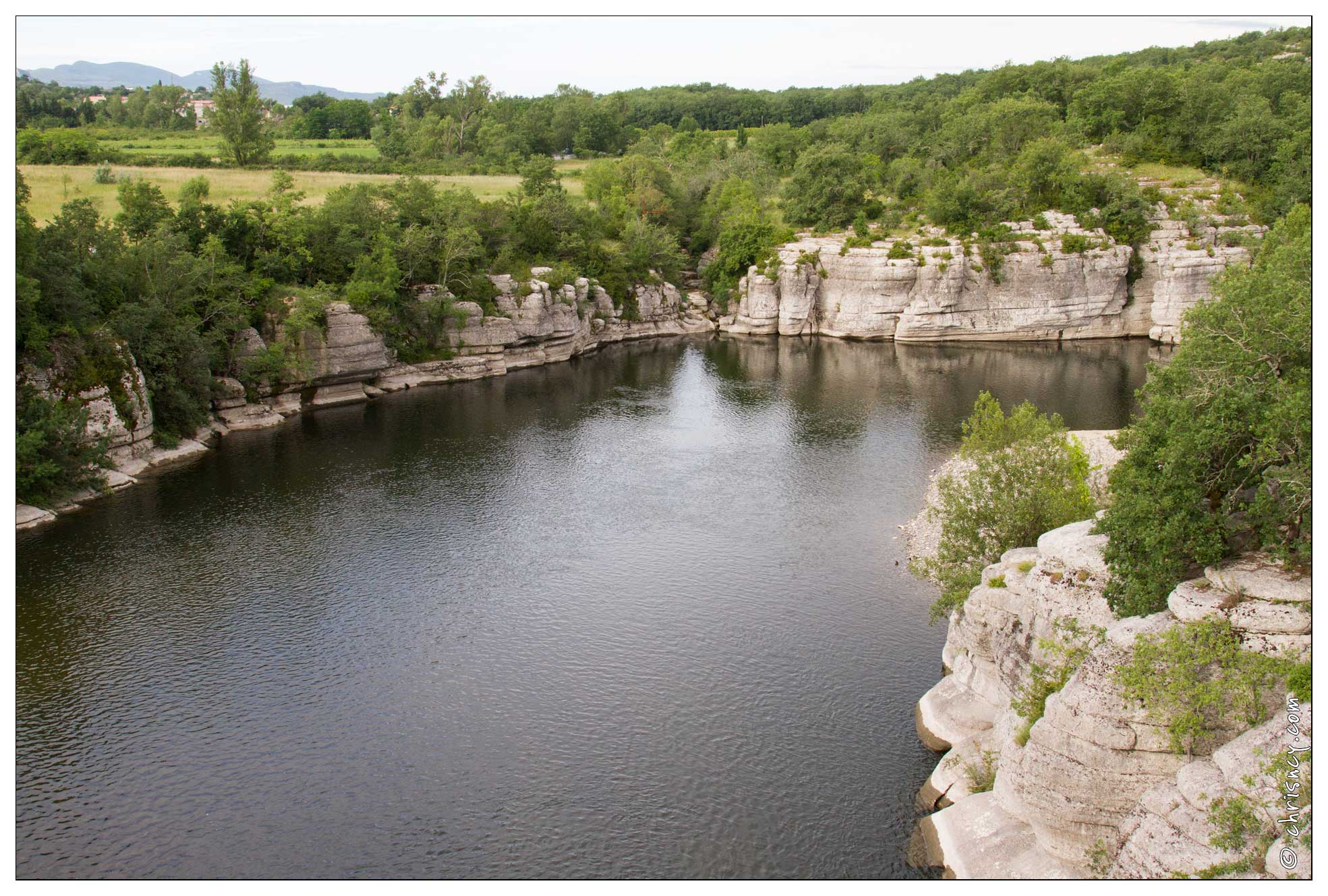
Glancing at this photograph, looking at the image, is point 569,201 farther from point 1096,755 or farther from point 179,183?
point 1096,755

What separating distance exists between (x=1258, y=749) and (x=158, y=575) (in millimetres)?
36444

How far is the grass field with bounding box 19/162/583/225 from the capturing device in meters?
70.0

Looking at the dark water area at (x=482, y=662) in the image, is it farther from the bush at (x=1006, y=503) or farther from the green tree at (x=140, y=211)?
the green tree at (x=140, y=211)

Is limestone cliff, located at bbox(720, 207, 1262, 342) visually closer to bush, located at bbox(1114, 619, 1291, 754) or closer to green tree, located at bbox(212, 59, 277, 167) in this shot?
green tree, located at bbox(212, 59, 277, 167)

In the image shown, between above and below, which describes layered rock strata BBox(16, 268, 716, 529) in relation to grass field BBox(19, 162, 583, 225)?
below

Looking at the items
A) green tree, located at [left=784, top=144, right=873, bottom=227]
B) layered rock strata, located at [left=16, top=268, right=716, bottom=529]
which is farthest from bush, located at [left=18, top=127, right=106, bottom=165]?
green tree, located at [left=784, top=144, right=873, bottom=227]

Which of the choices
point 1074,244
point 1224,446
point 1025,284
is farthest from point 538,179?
point 1224,446

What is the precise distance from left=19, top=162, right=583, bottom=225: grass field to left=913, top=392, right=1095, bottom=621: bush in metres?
54.1

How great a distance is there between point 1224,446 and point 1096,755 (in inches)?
304

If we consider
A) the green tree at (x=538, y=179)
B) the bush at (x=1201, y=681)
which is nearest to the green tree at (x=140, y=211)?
the green tree at (x=538, y=179)

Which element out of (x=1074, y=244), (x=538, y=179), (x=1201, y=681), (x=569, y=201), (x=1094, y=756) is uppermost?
(x=538, y=179)

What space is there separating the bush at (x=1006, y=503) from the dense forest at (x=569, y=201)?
3736 cm

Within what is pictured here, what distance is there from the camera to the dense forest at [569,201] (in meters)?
53.1

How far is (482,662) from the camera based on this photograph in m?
32.4
